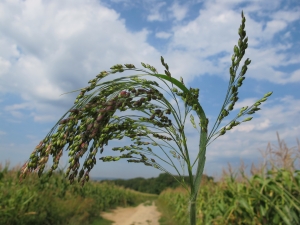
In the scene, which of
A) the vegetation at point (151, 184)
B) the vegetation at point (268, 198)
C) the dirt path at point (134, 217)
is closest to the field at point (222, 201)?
the vegetation at point (268, 198)

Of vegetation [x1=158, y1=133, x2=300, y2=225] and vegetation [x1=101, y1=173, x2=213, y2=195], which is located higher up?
vegetation [x1=101, y1=173, x2=213, y2=195]

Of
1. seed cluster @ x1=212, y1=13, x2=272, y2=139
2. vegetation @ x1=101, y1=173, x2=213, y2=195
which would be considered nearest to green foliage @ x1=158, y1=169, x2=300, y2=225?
seed cluster @ x1=212, y1=13, x2=272, y2=139

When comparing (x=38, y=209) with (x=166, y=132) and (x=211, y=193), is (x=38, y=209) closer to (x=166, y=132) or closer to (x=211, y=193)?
(x=211, y=193)

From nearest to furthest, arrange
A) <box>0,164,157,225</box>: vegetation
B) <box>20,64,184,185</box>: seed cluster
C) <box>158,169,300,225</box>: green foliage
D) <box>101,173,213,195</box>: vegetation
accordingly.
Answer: <box>20,64,184,185</box>: seed cluster, <box>158,169,300,225</box>: green foliage, <box>0,164,157,225</box>: vegetation, <box>101,173,213,195</box>: vegetation

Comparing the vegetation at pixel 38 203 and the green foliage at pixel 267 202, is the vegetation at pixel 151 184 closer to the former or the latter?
the vegetation at pixel 38 203

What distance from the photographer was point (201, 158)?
59.6 inches

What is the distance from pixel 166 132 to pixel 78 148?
0.51m

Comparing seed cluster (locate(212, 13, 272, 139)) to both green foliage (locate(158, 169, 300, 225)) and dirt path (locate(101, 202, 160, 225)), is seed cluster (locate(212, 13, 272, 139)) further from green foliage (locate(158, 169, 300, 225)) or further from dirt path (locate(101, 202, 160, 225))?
dirt path (locate(101, 202, 160, 225))

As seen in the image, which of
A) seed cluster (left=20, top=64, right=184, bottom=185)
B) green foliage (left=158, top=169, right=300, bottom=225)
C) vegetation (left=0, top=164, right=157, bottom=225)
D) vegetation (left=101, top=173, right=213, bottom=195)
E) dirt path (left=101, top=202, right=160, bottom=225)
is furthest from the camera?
vegetation (left=101, top=173, right=213, bottom=195)

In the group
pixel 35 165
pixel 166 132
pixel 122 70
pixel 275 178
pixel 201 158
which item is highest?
pixel 275 178

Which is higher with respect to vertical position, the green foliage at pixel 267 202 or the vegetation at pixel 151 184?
the vegetation at pixel 151 184

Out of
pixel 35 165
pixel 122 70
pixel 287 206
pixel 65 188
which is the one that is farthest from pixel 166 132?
pixel 65 188

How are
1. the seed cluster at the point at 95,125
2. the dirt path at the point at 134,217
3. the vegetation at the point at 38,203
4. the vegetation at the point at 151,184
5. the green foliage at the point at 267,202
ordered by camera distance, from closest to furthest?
the seed cluster at the point at 95,125 < the green foliage at the point at 267,202 < the vegetation at the point at 38,203 < the dirt path at the point at 134,217 < the vegetation at the point at 151,184

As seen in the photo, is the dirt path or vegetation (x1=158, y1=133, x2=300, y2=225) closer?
vegetation (x1=158, y1=133, x2=300, y2=225)
